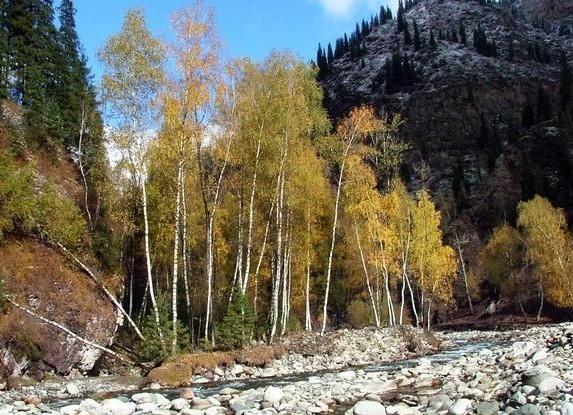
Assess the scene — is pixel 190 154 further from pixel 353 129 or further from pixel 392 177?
pixel 392 177

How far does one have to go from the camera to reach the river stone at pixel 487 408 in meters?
9.18

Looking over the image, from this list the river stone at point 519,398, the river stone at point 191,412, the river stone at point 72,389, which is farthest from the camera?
the river stone at point 72,389

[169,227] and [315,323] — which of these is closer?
[169,227]

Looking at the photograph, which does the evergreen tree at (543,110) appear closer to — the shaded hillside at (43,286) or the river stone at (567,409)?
the shaded hillside at (43,286)

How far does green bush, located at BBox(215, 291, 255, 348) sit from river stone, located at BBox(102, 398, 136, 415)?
30.6 ft

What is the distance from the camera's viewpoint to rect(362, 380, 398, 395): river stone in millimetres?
13445

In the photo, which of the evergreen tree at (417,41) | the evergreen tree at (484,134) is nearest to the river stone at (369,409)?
the evergreen tree at (484,134)

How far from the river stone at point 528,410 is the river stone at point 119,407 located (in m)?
7.93

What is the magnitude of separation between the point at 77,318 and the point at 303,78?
574 inches

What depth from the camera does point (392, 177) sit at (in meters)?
32.8

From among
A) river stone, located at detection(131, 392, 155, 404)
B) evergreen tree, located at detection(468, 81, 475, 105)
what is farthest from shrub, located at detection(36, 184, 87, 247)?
evergreen tree, located at detection(468, 81, 475, 105)

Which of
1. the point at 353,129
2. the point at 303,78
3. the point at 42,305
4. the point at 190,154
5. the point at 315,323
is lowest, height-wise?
the point at 315,323

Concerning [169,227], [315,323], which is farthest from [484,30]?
[169,227]

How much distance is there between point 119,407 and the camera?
11.9m
